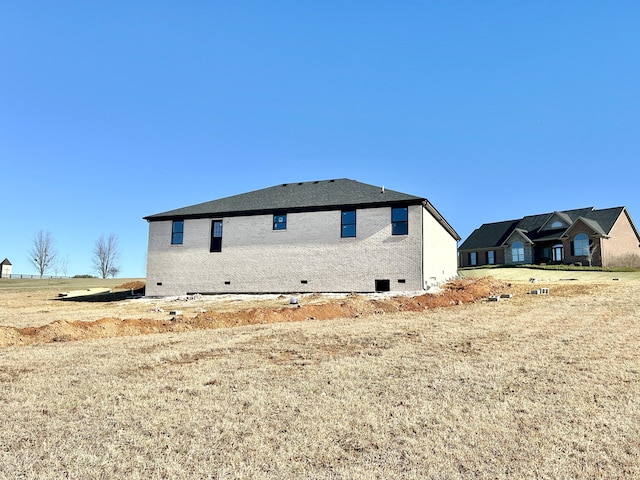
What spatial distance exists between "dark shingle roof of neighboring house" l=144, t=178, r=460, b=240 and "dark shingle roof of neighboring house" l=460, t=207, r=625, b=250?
801 inches

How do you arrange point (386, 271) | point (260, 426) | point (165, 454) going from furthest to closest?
point (386, 271) < point (260, 426) < point (165, 454)

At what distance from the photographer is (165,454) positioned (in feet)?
13.1

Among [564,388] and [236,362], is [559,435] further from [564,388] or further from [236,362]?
[236,362]

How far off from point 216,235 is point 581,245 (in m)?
33.5

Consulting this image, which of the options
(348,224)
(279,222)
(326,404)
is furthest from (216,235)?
(326,404)

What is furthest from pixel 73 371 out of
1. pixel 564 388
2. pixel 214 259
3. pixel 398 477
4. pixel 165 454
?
pixel 214 259

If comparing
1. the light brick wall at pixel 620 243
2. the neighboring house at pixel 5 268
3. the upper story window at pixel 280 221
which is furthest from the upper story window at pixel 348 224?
the neighboring house at pixel 5 268

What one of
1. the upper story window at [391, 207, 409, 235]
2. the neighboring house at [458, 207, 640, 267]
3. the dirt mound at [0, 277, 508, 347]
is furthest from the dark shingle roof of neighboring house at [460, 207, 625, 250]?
the dirt mound at [0, 277, 508, 347]

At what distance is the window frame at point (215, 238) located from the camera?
25.8 meters

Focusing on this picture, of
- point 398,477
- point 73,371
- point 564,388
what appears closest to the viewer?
point 398,477

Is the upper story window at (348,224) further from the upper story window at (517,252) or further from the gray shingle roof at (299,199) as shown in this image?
the upper story window at (517,252)

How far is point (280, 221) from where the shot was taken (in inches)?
973

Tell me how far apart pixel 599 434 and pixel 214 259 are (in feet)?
75.6

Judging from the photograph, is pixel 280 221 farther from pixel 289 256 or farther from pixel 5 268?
pixel 5 268
